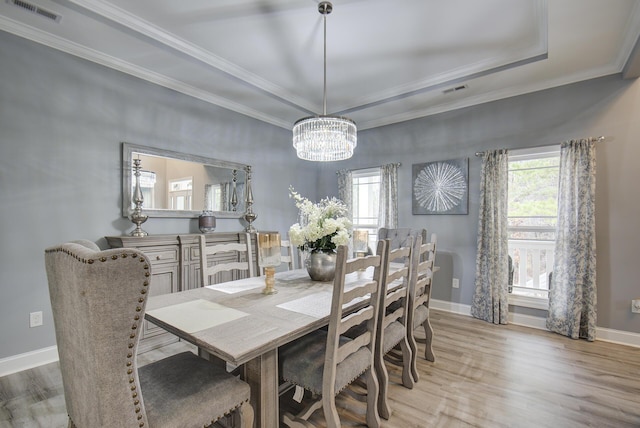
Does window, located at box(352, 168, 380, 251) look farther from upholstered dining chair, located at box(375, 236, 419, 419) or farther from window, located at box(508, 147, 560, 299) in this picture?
upholstered dining chair, located at box(375, 236, 419, 419)

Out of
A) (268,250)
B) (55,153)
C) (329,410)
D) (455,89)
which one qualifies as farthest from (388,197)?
(55,153)

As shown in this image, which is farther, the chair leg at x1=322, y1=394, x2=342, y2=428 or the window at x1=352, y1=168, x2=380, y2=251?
the window at x1=352, y1=168, x2=380, y2=251

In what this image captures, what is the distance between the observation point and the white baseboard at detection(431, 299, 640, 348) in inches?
109

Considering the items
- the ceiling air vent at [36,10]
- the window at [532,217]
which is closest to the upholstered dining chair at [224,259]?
the ceiling air vent at [36,10]

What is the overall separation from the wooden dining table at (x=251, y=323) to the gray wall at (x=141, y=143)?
5.19 feet

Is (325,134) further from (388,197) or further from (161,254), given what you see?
(388,197)

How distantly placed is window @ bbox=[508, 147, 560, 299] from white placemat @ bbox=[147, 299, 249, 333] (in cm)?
341

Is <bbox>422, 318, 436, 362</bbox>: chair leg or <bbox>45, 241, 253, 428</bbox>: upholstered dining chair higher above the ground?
<bbox>45, 241, 253, 428</bbox>: upholstered dining chair

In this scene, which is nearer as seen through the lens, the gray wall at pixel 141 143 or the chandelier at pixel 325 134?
the gray wall at pixel 141 143

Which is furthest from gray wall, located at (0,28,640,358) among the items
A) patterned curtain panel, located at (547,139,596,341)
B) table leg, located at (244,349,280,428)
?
table leg, located at (244,349,280,428)

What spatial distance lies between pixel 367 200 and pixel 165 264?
121 inches

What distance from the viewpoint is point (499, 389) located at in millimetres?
2066

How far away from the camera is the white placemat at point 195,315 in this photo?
1.31m

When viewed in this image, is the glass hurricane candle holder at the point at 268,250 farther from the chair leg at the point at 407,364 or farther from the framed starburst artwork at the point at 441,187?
the framed starburst artwork at the point at 441,187
